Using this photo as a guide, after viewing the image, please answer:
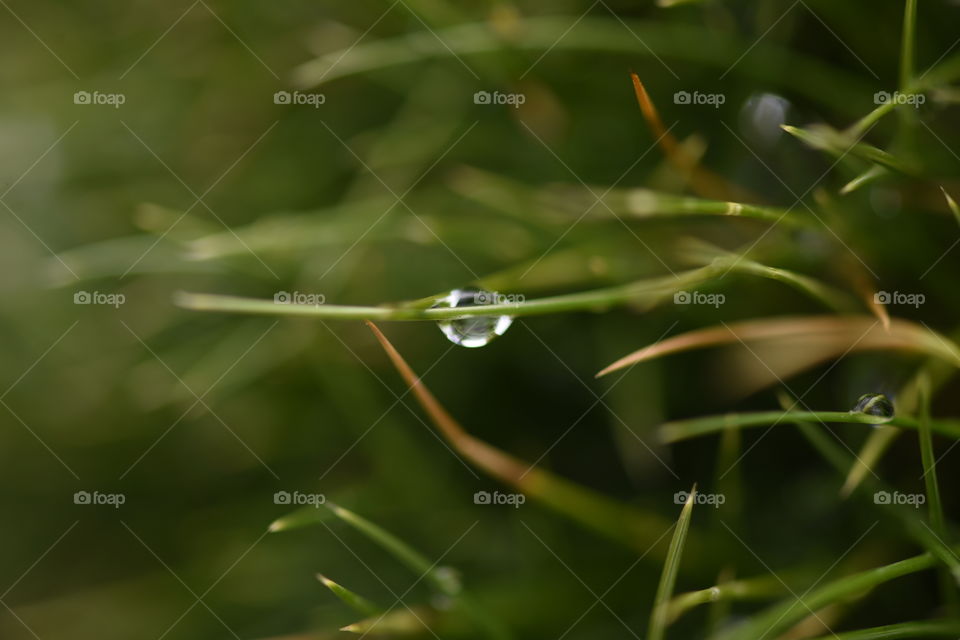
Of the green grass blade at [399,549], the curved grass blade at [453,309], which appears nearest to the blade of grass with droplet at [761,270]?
the curved grass blade at [453,309]

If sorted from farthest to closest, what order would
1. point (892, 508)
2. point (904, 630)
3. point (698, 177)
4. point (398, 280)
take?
point (398, 280)
point (698, 177)
point (892, 508)
point (904, 630)

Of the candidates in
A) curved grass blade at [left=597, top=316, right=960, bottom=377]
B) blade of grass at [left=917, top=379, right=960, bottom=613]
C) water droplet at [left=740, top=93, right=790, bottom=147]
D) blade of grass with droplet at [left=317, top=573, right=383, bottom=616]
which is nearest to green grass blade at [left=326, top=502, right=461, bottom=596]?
blade of grass with droplet at [left=317, top=573, right=383, bottom=616]

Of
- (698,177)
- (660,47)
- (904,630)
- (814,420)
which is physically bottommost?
(904,630)

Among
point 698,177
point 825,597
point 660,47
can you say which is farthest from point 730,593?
point 660,47

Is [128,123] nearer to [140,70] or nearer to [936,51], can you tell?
[140,70]

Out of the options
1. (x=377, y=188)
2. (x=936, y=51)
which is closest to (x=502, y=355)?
(x=377, y=188)

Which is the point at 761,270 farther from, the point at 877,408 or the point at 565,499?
the point at 565,499

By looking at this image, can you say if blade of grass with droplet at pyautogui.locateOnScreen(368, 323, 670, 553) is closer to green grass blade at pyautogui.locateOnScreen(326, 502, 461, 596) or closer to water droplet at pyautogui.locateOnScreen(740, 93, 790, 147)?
green grass blade at pyautogui.locateOnScreen(326, 502, 461, 596)
